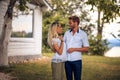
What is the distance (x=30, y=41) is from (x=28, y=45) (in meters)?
0.34

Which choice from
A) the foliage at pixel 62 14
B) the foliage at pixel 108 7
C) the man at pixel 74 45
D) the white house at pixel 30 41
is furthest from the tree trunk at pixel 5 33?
the foliage at pixel 62 14

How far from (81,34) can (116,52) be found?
28783mm

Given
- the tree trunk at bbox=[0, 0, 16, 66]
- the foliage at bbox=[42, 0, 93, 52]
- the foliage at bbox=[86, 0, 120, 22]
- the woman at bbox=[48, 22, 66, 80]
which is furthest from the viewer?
the foliage at bbox=[42, 0, 93, 52]

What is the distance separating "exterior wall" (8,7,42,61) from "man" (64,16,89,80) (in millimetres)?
13075

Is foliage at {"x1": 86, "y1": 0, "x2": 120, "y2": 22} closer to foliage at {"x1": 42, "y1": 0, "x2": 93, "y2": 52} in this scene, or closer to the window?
the window

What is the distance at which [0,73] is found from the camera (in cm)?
1381

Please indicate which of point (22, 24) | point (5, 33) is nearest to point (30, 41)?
point (22, 24)

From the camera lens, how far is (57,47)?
6441 mm

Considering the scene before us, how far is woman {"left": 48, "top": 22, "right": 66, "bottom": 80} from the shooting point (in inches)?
254

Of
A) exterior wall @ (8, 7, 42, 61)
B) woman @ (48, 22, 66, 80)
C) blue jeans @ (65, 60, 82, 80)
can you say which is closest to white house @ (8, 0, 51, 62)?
exterior wall @ (8, 7, 42, 61)

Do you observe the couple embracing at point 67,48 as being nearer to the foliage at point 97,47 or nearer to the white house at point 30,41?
the white house at point 30,41

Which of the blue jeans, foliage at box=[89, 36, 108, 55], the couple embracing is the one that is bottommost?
foliage at box=[89, 36, 108, 55]

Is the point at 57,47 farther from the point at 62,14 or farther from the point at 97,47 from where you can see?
the point at 62,14

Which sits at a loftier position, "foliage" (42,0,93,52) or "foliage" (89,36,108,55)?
"foliage" (42,0,93,52)
